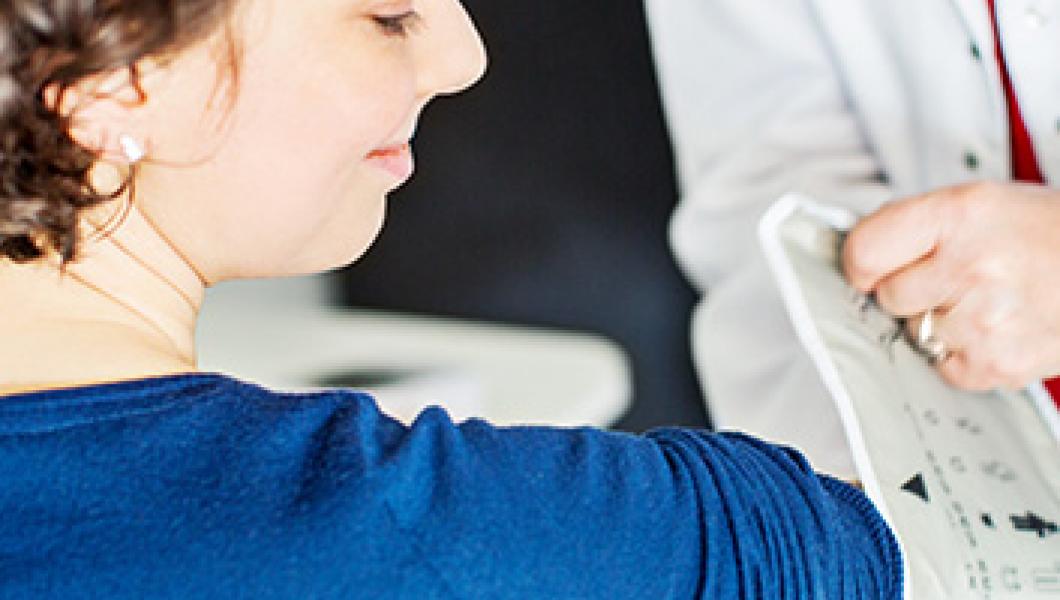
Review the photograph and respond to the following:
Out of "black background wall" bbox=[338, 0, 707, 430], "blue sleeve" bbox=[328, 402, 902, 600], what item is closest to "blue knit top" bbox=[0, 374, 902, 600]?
"blue sleeve" bbox=[328, 402, 902, 600]

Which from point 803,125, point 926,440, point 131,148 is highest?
point 131,148

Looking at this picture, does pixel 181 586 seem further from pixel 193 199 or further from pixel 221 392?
pixel 193 199

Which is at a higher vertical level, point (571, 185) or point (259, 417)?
point (259, 417)

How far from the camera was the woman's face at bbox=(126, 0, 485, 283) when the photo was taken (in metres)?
0.65

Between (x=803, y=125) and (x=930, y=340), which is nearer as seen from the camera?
(x=930, y=340)

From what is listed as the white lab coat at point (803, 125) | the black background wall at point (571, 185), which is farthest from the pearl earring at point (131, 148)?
the black background wall at point (571, 185)

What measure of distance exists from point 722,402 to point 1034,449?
25 cm

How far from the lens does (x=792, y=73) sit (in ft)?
3.73

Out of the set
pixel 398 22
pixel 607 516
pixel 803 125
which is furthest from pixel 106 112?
pixel 803 125

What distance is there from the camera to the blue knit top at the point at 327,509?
22.7 inches

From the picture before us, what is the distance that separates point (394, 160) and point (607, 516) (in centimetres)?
22

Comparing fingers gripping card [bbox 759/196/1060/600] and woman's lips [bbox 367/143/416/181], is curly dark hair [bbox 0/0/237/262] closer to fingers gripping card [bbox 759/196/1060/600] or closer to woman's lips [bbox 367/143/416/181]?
woman's lips [bbox 367/143/416/181]

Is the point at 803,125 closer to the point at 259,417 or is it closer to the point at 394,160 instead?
the point at 394,160

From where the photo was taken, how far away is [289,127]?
68 centimetres
